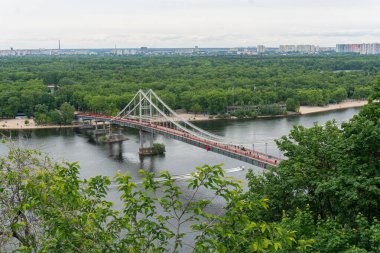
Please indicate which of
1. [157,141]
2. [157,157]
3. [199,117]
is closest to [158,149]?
[157,157]

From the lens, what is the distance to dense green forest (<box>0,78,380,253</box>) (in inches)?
199

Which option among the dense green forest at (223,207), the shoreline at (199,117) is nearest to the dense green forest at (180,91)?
the shoreline at (199,117)

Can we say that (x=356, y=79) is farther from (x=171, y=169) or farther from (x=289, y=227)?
(x=289, y=227)

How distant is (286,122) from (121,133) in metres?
16.3

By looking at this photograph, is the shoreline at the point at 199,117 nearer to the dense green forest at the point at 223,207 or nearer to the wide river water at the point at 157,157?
the wide river water at the point at 157,157

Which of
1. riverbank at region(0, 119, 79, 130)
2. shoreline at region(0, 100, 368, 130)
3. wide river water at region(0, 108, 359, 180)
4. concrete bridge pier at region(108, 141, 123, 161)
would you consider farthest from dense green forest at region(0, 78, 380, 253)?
riverbank at region(0, 119, 79, 130)

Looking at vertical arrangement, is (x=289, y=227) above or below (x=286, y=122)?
above

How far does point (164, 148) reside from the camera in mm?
35719

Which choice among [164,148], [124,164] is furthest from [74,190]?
[164,148]

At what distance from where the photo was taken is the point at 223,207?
27.2 feet

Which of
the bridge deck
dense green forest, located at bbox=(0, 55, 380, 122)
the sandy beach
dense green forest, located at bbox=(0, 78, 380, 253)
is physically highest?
dense green forest, located at bbox=(0, 78, 380, 253)

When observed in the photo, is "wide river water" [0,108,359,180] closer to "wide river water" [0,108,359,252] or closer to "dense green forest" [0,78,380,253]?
"wide river water" [0,108,359,252]

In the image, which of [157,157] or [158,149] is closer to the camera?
[157,157]

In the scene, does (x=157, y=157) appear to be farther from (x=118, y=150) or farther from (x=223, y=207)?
(x=223, y=207)
